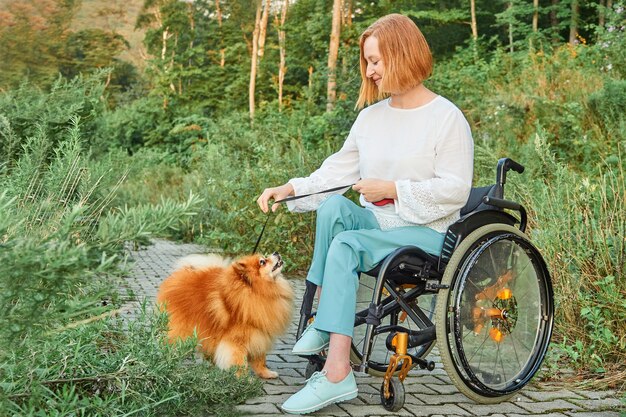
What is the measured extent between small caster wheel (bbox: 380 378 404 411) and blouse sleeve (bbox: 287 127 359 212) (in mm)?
991

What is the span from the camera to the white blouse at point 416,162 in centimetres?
318

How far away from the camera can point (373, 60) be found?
335cm

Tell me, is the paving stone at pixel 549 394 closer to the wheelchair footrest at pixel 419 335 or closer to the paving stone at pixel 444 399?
the paving stone at pixel 444 399

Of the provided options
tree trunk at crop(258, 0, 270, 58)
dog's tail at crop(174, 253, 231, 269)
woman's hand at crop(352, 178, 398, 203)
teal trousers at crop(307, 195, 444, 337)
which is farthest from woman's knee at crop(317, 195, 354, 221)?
tree trunk at crop(258, 0, 270, 58)

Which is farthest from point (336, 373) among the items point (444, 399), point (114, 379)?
point (114, 379)

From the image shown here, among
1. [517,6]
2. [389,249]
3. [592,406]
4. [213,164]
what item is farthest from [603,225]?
[517,6]

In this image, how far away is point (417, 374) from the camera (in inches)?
152

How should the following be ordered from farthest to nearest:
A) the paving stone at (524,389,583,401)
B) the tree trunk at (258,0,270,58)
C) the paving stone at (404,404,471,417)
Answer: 1. the tree trunk at (258,0,270,58)
2. the paving stone at (524,389,583,401)
3. the paving stone at (404,404,471,417)

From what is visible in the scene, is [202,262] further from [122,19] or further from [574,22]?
[122,19]

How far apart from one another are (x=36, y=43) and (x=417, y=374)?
1420 cm

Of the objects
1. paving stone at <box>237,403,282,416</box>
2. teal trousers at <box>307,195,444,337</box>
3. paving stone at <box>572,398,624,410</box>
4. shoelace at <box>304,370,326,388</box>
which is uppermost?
teal trousers at <box>307,195,444,337</box>

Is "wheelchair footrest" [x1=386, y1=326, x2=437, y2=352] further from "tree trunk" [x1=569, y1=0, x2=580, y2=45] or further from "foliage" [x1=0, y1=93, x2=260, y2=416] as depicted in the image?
"tree trunk" [x1=569, y1=0, x2=580, y2=45]

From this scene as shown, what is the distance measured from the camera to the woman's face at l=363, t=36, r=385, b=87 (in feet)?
10.9

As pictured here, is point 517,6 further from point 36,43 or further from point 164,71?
point 36,43
